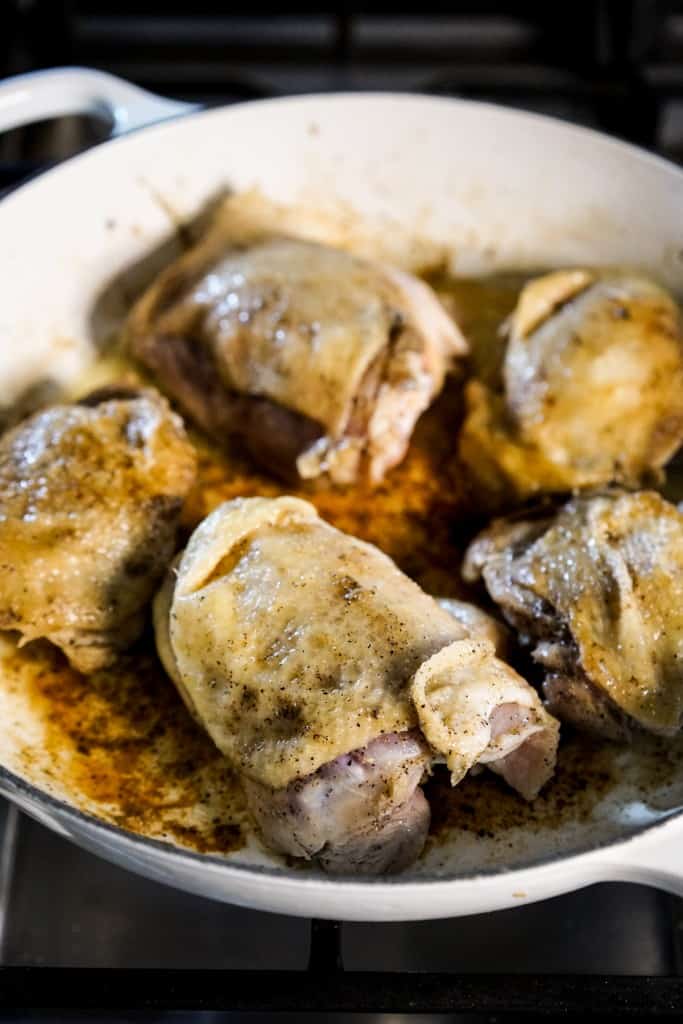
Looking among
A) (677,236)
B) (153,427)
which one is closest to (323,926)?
(153,427)

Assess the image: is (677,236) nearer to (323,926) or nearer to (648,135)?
(648,135)

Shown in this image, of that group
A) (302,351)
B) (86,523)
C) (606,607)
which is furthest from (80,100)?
(606,607)

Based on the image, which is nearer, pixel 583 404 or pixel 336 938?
pixel 336 938

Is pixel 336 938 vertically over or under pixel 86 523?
under

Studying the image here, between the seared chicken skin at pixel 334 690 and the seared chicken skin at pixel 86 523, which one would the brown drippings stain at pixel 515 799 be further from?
the seared chicken skin at pixel 86 523

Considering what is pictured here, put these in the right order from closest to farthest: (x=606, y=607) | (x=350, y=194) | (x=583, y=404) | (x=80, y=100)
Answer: (x=606, y=607) → (x=583, y=404) → (x=80, y=100) → (x=350, y=194)

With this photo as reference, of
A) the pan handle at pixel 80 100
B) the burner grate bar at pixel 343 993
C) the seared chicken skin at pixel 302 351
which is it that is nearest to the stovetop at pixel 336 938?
the burner grate bar at pixel 343 993

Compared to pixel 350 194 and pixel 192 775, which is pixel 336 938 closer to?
pixel 192 775

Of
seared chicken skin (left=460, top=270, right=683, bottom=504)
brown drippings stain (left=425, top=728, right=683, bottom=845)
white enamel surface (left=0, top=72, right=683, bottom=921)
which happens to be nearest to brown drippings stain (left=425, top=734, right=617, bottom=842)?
brown drippings stain (left=425, top=728, right=683, bottom=845)
